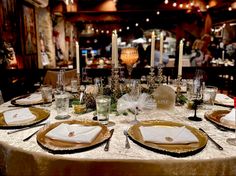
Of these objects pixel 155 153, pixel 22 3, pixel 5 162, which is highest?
pixel 22 3

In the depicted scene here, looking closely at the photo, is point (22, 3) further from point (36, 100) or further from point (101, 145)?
point (101, 145)

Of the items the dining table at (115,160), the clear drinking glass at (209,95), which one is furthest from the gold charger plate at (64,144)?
the clear drinking glass at (209,95)

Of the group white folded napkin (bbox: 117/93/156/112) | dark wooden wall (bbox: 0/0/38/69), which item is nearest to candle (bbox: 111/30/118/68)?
white folded napkin (bbox: 117/93/156/112)

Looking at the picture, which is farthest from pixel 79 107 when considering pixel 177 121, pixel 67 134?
pixel 177 121

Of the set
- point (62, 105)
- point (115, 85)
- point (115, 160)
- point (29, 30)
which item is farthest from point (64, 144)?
point (29, 30)

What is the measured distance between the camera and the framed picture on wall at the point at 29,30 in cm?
464

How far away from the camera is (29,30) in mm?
4859

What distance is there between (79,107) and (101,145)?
1.61ft

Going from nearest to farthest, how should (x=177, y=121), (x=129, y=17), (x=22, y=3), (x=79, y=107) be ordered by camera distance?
(x=177, y=121), (x=79, y=107), (x=22, y=3), (x=129, y=17)

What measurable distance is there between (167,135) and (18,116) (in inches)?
33.8

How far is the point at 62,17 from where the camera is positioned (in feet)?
23.6

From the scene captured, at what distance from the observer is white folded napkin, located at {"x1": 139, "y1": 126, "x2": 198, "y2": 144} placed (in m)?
1.01

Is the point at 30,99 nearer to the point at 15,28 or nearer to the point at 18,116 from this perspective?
the point at 18,116

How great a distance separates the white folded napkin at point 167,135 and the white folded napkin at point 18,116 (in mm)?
655
